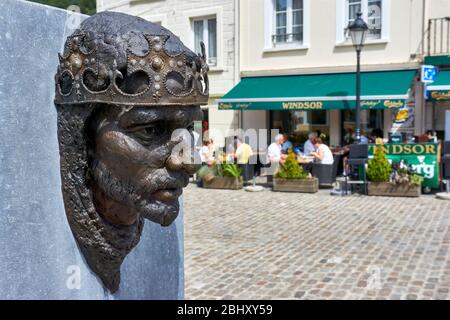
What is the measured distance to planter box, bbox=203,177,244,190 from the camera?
41.8 feet

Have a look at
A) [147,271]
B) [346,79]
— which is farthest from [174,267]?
[346,79]

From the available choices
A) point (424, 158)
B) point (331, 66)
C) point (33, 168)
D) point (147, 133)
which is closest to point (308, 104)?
point (331, 66)

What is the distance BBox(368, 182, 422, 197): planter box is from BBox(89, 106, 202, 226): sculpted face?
10669 millimetres

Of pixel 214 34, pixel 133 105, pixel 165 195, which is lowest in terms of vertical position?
pixel 165 195

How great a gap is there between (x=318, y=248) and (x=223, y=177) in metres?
6.11

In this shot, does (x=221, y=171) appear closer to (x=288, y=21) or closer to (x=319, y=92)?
(x=319, y=92)

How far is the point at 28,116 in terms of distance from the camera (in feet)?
4.83

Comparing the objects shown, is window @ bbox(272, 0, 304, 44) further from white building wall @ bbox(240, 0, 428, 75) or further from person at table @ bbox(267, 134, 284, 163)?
person at table @ bbox(267, 134, 284, 163)

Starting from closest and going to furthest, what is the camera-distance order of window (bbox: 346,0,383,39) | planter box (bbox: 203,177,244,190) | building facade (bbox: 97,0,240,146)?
planter box (bbox: 203,177,244,190) < window (bbox: 346,0,383,39) < building facade (bbox: 97,0,240,146)

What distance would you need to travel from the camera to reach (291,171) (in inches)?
478

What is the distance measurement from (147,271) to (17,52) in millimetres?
1013

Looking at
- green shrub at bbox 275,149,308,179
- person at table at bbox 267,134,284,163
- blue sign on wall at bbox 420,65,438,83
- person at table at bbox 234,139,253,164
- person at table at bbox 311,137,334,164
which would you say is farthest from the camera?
blue sign on wall at bbox 420,65,438,83

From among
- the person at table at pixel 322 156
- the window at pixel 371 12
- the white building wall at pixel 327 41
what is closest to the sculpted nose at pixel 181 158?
the person at table at pixel 322 156

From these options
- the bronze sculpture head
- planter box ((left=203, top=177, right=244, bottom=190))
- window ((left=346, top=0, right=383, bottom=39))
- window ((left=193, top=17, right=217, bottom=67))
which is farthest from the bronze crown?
window ((left=193, top=17, right=217, bottom=67))
